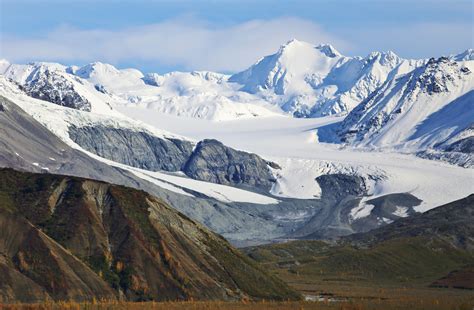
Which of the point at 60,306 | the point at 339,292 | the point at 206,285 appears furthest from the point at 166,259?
the point at 339,292

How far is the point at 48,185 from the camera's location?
12900cm

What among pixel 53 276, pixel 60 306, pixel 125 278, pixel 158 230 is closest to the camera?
pixel 60 306

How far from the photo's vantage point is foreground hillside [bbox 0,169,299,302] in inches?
4336

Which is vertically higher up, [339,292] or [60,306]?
[60,306]

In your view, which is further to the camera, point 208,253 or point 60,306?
point 208,253

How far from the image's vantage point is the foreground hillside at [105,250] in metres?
110

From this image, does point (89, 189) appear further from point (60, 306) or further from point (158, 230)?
point (60, 306)

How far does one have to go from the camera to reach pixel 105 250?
392ft

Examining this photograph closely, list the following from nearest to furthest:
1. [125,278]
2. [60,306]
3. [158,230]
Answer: [60,306] → [125,278] → [158,230]

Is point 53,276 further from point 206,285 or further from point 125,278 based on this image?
point 206,285

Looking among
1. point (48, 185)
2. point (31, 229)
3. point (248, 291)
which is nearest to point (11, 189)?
point (48, 185)

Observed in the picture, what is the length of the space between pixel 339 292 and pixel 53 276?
68.9m

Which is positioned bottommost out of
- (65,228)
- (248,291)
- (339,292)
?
(339,292)

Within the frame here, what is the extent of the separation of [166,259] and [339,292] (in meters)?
53.3
